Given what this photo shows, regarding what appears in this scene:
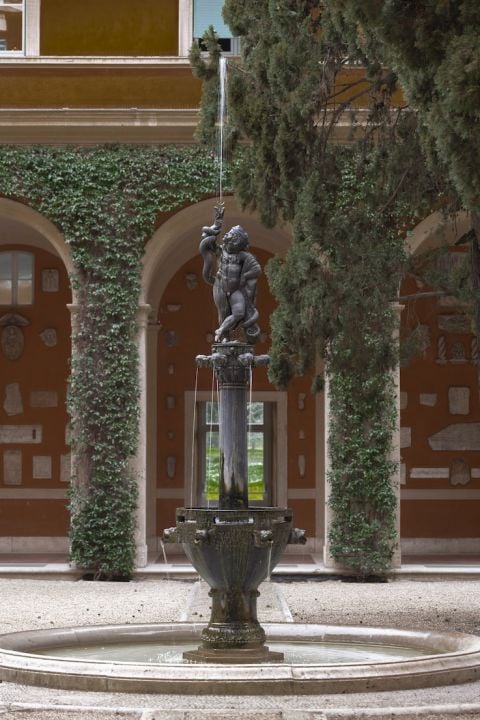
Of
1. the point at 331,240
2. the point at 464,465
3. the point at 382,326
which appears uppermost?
the point at 331,240

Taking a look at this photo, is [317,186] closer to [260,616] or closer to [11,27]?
[260,616]

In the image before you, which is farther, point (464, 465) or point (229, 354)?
point (464, 465)

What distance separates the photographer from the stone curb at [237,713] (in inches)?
264

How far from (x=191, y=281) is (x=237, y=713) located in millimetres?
12808

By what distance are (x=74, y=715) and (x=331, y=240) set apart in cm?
602

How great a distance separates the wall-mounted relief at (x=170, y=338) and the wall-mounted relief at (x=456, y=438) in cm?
380

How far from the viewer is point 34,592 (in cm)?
1438

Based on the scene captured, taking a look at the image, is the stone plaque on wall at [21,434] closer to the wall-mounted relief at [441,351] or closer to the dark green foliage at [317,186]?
the wall-mounted relief at [441,351]

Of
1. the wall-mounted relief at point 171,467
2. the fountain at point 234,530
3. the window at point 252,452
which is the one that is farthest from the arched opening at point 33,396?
the fountain at point 234,530

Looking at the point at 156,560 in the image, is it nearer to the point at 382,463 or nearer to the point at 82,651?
the point at 382,463

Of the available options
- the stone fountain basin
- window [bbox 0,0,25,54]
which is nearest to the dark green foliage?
the stone fountain basin

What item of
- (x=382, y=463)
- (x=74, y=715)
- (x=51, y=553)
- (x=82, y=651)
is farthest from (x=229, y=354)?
(x=51, y=553)

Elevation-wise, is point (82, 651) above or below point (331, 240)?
below

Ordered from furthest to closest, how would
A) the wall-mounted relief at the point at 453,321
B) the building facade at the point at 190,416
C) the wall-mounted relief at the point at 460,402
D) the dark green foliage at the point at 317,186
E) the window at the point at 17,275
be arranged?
the window at the point at 17,275
the wall-mounted relief at the point at 460,402
the building facade at the point at 190,416
the wall-mounted relief at the point at 453,321
the dark green foliage at the point at 317,186
